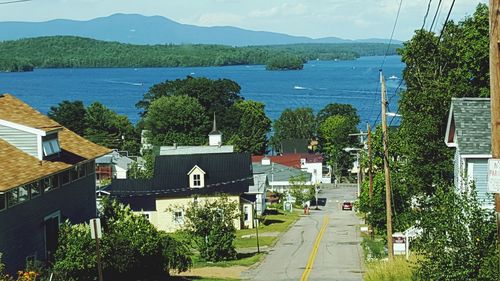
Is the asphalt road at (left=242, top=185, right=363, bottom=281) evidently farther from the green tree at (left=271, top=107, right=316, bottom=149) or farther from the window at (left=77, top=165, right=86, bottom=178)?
the green tree at (left=271, top=107, right=316, bottom=149)

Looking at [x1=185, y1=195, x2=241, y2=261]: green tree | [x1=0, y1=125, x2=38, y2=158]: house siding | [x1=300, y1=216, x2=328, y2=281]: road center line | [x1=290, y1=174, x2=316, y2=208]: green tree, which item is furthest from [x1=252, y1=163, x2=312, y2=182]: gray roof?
[x1=0, y1=125, x2=38, y2=158]: house siding

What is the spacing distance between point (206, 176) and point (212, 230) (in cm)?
2061

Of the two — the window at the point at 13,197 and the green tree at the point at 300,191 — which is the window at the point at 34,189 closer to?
the window at the point at 13,197

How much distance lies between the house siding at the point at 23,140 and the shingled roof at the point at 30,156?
0.21m

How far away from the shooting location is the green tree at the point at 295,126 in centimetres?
14662

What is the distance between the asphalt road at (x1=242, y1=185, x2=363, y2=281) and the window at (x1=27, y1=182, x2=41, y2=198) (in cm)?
1230

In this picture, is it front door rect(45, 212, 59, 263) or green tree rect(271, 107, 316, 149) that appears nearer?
front door rect(45, 212, 59, 263)

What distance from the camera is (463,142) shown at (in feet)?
91.9

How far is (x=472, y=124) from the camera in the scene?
28.3m

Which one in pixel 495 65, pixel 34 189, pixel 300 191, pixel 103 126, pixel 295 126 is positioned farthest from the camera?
pixel 295 126

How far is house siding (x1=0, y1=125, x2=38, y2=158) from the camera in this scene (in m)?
31.2

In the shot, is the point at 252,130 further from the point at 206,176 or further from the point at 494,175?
the point at 494,175

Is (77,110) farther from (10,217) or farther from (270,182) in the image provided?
(10,217)

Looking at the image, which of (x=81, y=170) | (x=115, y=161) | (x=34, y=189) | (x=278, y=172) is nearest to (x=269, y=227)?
(x=81, y=170)
